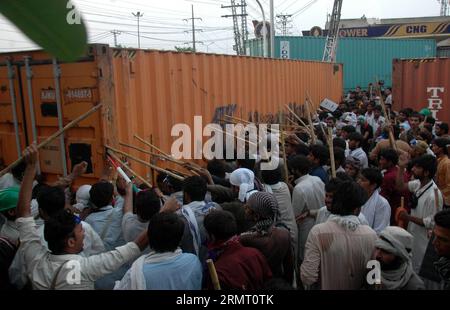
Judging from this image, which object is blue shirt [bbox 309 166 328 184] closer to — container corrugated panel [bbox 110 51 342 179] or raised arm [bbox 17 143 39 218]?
container corrugated panel [bbox 110 51 342 179]

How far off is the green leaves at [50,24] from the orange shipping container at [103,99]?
3010mm

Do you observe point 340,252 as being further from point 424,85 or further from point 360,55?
point 360,55

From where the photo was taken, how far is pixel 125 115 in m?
4.13

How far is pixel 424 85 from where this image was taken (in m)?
9.11

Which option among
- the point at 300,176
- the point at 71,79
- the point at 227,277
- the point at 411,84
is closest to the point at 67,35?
the point at 227,277

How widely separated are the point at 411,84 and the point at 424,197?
684cm

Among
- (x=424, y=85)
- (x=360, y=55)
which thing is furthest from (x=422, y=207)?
(x=360, y=55)

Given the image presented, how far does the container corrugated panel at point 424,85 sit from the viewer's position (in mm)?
8953

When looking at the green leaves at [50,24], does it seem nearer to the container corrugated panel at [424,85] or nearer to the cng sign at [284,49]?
the container corrugated panel at [424,85]

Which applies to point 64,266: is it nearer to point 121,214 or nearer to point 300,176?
point 121,214

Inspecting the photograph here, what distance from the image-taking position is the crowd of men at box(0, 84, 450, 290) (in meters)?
2.07

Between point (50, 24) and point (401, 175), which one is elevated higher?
point (50, 24)

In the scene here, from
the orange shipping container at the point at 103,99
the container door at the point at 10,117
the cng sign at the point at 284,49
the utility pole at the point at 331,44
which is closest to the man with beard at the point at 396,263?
the orange shipping container at the point at 103,99

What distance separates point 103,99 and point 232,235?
2053mm
